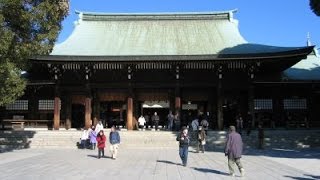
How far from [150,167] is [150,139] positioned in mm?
10815

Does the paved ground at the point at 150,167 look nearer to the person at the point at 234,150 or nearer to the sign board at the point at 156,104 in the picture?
the person at the point at 234,150

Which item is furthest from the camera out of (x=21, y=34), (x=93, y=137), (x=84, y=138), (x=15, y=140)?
(x=15, y=140)

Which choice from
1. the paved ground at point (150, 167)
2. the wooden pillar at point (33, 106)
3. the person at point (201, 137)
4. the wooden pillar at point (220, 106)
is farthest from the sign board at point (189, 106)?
the paved ground at point (150, 167)

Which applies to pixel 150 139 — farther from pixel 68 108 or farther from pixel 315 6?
pixel 315 6

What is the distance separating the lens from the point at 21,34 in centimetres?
2169

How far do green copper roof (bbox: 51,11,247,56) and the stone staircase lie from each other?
6.05 metres

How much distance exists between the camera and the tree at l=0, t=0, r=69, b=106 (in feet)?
67.1

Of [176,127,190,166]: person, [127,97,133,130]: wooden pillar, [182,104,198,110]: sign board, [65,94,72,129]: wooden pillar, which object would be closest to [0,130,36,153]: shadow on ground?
[65,94,72,129]: wooden pillar

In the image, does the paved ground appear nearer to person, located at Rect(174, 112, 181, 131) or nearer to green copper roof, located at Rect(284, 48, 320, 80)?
person, located at Rect(174, 112, 181, 131)

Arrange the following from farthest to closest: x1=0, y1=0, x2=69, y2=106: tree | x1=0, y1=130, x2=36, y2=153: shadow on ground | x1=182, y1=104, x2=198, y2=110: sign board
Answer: x1=182, y1=104, x2=198, y2=110: sign board
x1=0, y1=130, x2=36, y2=153: shadow on ground
x1=0, y1=0, x2=69, y2=106: tree

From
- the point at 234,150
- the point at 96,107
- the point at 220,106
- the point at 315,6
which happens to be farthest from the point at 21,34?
the point at 220,106

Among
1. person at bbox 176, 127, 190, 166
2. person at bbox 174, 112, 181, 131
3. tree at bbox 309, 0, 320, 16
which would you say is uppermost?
tree at bbox 309, 0, 320, 16

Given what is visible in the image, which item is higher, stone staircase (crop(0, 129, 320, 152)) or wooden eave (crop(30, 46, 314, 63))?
wooden eave (crop(30, 46, 314, 63))

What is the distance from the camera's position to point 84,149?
86.7ft
